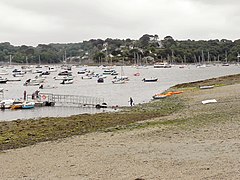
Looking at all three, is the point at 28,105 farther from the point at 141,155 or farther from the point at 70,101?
the point at 141,155

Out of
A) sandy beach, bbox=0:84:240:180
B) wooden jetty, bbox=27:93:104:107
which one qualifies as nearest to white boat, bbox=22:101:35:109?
wooden jetty, bbox=27:93:104:107

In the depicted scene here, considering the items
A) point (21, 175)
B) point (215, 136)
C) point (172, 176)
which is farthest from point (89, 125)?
point (172, 176)

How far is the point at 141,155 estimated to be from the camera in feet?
60.7

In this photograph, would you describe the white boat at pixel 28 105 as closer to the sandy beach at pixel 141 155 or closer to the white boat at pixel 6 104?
the white boat at pixel 6 104

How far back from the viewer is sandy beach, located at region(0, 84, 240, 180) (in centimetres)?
1527

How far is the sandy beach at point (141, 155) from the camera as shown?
15.3m

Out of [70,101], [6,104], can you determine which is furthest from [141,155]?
[70,101]

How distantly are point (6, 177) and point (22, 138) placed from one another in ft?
35.8

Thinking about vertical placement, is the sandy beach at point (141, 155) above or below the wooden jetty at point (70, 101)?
above

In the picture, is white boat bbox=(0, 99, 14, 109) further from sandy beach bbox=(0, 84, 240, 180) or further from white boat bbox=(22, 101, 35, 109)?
sandy beach bbox=(0, 84, 240, 180)

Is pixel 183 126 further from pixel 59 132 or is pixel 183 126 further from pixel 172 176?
pixel 172 176

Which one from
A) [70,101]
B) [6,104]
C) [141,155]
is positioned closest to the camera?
[141,155]

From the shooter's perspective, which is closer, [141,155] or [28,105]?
[141,155]

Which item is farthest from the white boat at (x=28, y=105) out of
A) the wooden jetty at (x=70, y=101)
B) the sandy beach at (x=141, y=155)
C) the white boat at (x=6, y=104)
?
the sandy beach at (x=141, y=155)
